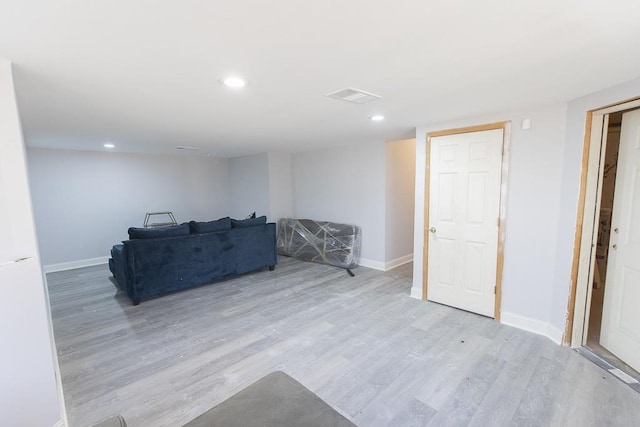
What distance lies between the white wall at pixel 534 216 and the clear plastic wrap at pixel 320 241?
2330 millimetres

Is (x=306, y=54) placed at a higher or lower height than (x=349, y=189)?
higher

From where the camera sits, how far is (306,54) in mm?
1527

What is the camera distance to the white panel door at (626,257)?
215 centimetres

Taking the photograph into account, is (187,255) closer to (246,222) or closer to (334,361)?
(246,222)

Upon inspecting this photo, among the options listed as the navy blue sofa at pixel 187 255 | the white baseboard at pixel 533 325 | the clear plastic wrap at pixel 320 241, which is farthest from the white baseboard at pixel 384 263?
the white baseboard at pixel 533 325

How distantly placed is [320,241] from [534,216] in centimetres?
319

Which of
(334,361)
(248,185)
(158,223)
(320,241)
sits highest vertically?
(248,185)

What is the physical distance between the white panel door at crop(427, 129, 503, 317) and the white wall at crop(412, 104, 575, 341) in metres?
0.13

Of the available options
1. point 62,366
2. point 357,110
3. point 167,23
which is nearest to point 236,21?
point 167,23

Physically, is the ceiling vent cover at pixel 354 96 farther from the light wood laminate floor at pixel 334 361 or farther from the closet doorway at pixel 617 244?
the light wood laminate floor at pixel 334 361

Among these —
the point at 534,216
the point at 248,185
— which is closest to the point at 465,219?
the point at 534,216

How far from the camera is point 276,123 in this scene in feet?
Result: 10.4

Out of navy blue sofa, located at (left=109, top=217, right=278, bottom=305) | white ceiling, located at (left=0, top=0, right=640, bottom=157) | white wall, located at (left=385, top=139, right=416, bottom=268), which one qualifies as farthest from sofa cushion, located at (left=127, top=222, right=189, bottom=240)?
white wall, located at (left=385, top=139, right=416, bottom=268)

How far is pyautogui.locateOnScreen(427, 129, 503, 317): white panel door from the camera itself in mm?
2943
